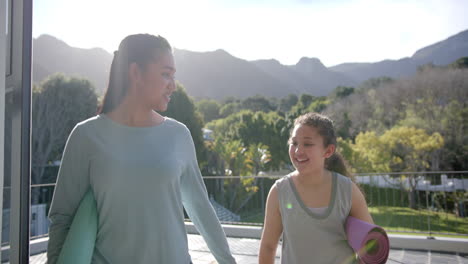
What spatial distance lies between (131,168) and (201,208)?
30 cm

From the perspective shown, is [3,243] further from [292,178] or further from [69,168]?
[292,178]

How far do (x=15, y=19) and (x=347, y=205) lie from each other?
1442mm

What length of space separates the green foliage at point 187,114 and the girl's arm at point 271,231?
16586mm

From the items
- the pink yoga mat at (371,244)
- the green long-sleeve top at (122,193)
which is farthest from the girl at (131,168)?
the pink yoga mat at (371,244)

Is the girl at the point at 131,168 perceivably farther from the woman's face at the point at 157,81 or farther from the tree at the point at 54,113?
the tree at the point at 54,113

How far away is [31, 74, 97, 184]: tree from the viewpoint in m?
17.4

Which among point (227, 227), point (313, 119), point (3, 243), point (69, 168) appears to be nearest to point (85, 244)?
point (69, 168)

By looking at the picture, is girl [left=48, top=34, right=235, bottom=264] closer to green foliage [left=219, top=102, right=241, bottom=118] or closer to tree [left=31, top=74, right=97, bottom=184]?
tree [left=31, top=74, right=97, bottom=184]

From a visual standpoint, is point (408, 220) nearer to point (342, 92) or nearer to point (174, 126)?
point (174, 126)

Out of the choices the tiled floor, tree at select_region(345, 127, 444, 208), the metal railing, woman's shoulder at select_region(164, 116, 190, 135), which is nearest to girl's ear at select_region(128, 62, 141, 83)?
woman's shoulder at select_region(164, 116, 190, 135)

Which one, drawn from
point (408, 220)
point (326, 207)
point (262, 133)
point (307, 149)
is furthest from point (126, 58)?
point (262, 133)

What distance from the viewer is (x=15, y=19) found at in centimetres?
138

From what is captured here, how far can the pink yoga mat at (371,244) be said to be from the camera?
1.12 m

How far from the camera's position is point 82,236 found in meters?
0.98
